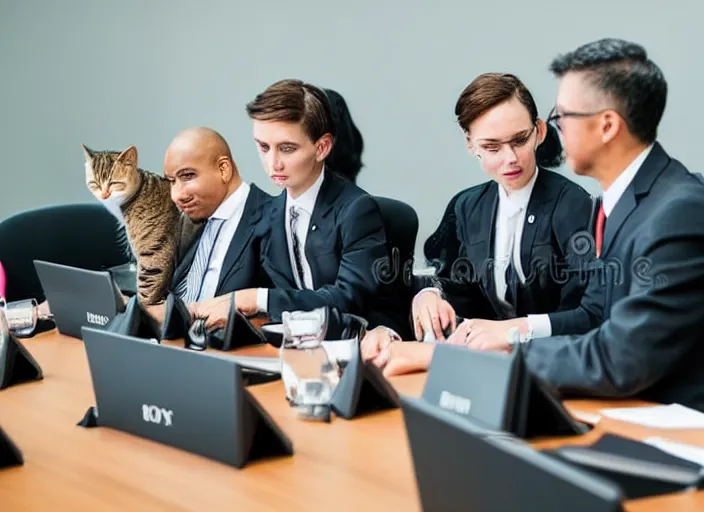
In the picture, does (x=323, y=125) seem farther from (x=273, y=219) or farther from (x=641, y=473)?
(x=641, y=473)

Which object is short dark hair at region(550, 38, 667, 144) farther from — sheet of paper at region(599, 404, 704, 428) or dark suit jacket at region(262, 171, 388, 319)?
dark suit jacket at region(262, 171, 388, 319)

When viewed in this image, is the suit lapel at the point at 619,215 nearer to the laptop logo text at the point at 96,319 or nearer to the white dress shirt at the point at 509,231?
the white dress shirt at the point at 509,231

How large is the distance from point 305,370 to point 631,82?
0.90 m

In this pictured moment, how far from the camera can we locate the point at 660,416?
1.55 m

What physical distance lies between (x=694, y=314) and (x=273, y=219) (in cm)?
143

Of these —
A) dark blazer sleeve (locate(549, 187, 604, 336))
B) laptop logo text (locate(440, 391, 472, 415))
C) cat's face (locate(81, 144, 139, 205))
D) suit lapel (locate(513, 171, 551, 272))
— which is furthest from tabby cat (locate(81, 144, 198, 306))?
laptop logo text (locate(440, 391, 472, 415))

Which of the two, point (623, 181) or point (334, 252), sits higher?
point (623, 181)

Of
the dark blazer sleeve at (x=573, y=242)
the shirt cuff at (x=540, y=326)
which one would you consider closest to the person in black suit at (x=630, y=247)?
the shirt cuff at (x=540, y=326)

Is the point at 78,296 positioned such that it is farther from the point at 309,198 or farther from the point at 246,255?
the point at 309,198

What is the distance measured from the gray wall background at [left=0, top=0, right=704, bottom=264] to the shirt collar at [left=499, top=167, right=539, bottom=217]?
0.74ft

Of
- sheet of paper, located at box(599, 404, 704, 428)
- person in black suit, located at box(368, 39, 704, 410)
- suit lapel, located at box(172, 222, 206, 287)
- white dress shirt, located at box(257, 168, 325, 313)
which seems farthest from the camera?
suit lapel, located at box(172, 222, 206, 287)

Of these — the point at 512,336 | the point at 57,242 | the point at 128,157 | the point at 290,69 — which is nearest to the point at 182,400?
the point at 512,336

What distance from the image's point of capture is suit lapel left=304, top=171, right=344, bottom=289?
2.62 meters

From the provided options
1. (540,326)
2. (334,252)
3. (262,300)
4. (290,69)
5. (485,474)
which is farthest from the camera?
(290,69)
